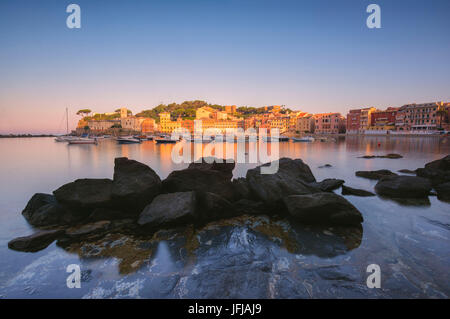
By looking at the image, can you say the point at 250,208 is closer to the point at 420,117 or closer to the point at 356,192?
the point at 356,192

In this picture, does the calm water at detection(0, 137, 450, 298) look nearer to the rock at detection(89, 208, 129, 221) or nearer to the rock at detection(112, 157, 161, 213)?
the rock at detection(89, 208, 129, 221)

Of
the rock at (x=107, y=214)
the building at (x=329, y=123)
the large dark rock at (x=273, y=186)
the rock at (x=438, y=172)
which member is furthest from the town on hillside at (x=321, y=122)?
the rock at (x=107, y=214)

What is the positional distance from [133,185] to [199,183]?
1.86 meters

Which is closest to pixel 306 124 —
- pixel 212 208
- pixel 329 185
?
pixel 329 185

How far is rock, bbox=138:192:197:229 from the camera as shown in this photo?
549 centimetres

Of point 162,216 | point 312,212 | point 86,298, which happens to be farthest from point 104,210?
point 312,212

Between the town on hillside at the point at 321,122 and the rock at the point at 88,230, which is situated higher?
the town on hillside at the point at 321,122

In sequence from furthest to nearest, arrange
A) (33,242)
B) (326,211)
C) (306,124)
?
(306,124)
(326,211)
(33,242)

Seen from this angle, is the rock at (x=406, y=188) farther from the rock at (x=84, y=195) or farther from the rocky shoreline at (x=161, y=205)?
the rock at (x=84, y=195)

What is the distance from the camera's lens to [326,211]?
5543 millimetres

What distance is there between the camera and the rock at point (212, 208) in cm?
605

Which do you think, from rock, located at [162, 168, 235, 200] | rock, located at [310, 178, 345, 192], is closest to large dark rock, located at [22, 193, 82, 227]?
rock, located at [162, 168, 235, 200]

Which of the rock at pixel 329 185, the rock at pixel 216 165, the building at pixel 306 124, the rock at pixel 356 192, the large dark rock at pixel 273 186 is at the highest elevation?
the building at pixel 306 124

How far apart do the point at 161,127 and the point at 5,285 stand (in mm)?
135203
